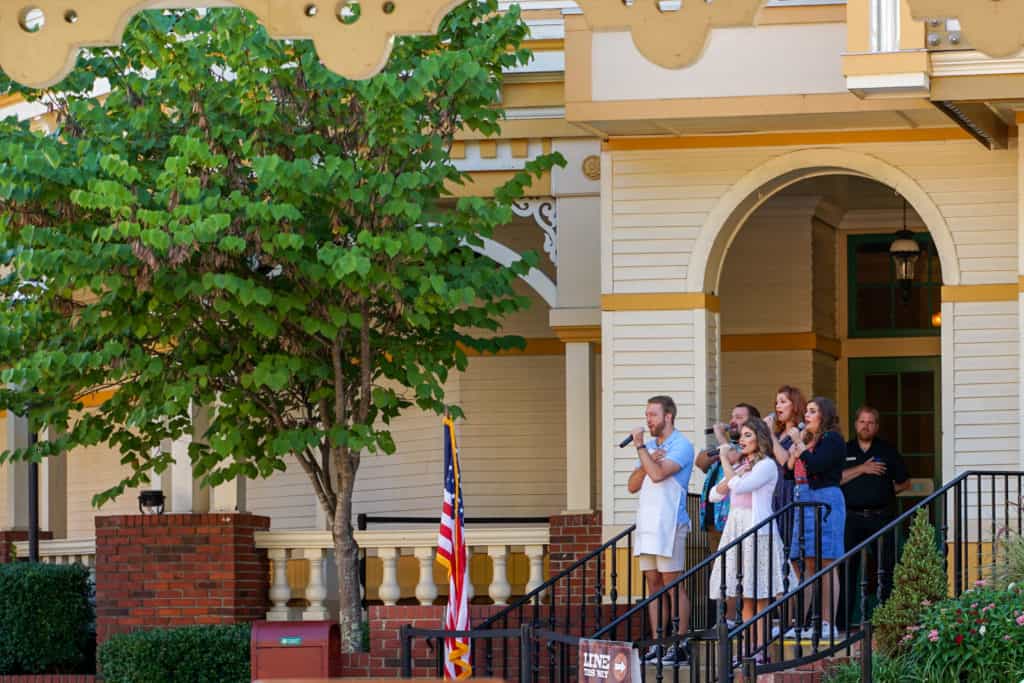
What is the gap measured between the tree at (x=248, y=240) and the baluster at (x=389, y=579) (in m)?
0.59

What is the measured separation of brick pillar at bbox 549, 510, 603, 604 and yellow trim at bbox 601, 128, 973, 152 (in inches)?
115

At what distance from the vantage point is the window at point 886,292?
61.6 ft

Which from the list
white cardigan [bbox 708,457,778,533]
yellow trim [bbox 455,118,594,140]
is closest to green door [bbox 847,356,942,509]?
yellow trim [bbox 455,118,594,140]

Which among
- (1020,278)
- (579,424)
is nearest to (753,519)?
(1020,278)

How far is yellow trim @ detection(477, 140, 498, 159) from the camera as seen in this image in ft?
53.8

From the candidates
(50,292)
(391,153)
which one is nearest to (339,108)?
(391,153)

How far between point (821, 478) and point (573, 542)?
9.86ft

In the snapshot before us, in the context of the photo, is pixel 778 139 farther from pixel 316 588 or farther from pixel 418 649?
pixel 316 588

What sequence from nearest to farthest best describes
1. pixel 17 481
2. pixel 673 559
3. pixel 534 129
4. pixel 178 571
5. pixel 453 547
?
pixel 673 559, pixel 453 547, pixel 178 571, pixel 534 129, pixel 17 481

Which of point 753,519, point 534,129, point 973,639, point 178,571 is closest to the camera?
point 973,639

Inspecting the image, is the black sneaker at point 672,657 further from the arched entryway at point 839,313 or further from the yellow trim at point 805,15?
the arched entryway at point 839,313

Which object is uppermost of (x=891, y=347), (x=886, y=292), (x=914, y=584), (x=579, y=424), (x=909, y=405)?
(x=886, y=292)

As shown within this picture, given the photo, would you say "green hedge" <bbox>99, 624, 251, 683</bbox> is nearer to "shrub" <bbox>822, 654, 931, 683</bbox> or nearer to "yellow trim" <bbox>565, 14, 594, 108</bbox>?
"yellow trim" <bbox>565, 14, 594, 108</bbox>

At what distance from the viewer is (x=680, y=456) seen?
44.2 ft
